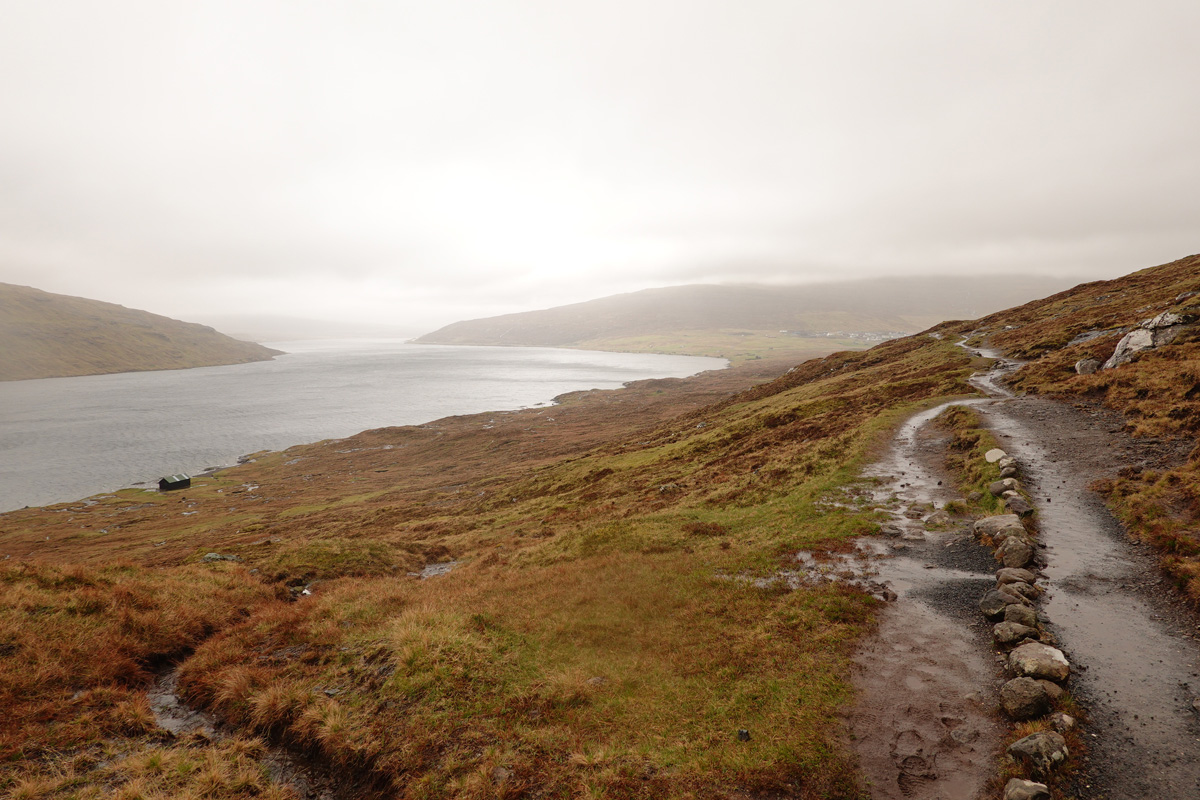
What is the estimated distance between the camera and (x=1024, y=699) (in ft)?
31.4

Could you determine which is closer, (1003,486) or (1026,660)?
(1026,660)

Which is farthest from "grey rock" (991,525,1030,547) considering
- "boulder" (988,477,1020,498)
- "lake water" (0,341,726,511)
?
"lake water" (0,341,726,511)

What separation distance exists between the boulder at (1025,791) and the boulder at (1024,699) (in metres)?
2.00

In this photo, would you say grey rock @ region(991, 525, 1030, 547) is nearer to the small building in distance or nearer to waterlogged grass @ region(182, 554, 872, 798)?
waterlogged grass @ region(182, 554, 872, 798)

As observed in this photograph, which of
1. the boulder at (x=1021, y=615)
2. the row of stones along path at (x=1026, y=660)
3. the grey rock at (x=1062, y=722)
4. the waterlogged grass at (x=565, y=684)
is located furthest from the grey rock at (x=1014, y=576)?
the grey rock at (x=1062, y=722)

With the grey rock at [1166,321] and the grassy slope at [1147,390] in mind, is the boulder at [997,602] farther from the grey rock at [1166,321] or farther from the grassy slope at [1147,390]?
the grey rock at [1166,321]

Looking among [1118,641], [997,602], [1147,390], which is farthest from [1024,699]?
[1147,390]

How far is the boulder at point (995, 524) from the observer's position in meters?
16.9

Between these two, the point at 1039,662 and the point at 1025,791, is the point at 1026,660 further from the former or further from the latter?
the point at 1025,791

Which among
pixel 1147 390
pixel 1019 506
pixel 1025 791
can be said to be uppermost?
pixel 1147 390

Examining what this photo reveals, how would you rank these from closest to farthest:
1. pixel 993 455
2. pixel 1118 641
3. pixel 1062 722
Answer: pixel 1062 722
pixel 1118 641
pixel 993 455

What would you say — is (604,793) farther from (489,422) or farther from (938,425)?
(489,422)

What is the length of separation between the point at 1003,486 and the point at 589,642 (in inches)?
736

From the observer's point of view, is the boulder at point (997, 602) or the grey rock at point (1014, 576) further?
the grey rock at point (1014, 576)
